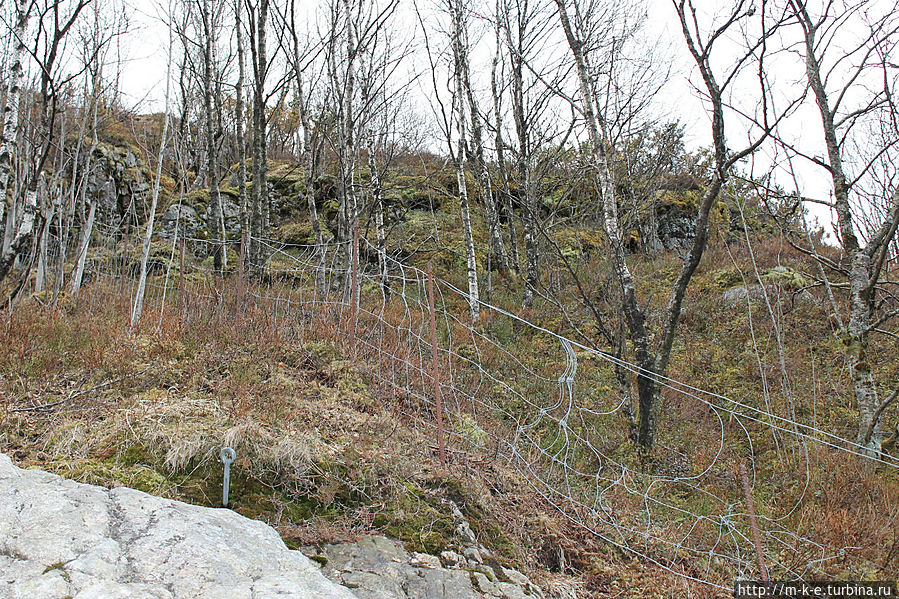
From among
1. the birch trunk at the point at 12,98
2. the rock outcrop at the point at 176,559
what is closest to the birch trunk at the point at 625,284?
the rock outcrop at the point at 176,559

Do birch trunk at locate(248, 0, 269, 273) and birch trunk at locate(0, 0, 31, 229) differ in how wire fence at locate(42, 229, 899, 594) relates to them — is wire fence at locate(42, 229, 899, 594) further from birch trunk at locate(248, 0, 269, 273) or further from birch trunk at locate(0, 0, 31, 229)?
birch trunk at locate(248, 0, 269, 273)

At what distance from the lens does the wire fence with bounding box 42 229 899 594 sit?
3.92m

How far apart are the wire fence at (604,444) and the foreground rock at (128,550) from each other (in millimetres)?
1725

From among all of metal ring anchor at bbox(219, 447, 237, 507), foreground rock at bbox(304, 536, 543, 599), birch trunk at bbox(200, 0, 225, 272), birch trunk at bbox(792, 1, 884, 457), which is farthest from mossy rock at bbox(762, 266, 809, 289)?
birch trunk at bbox(200, 0, 225, 272)

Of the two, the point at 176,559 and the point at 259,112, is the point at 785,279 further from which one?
the point at 176,559

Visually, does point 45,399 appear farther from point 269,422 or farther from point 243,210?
point 243,210

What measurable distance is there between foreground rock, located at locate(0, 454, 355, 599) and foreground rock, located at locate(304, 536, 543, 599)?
24 centimetres

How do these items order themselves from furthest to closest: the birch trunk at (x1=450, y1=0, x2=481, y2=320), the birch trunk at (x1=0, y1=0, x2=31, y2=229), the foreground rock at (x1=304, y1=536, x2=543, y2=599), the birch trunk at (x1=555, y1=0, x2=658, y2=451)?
the birch trunk at (x1=450, y1=0, x2=481, y2=320), the birch trunk at (x1=555, y1=0, x2=658, y2=451), the birch trunk at (x1=0, y1=0, x2=31, y2=229), the foreground rock at (x1=304, y1=536, x2=543, y2=599)

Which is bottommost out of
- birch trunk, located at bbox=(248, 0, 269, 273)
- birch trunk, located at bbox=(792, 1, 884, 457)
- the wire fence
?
the wire fence

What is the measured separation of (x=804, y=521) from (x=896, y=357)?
623 cm

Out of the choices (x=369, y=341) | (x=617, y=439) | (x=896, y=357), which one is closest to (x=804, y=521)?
(x=617, y=439)

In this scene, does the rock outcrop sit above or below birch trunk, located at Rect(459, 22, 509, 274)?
below

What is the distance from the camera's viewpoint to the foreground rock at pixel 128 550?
173 centimetres

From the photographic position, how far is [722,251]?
526 inches
